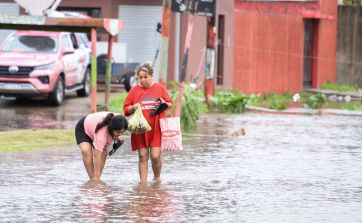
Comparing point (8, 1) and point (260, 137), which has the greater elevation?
point (8, 1)


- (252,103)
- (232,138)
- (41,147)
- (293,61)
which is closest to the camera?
(41,147)

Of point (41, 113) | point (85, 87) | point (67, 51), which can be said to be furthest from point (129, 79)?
point (41, 113)

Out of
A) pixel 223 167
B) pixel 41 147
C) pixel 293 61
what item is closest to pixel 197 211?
pixel 223 167

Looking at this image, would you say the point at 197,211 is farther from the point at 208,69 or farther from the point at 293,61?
the point at 293,61

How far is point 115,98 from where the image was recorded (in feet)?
91.3

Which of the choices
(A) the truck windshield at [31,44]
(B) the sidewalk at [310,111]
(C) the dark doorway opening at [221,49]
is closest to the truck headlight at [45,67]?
(A) the truck windshield at [31,44]

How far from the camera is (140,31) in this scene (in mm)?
32438

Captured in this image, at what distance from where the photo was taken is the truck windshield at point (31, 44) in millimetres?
26969

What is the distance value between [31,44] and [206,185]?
46.4ft

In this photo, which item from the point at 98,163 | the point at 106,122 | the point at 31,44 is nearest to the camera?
the point at 106,122

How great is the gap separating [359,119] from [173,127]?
43.2 ft

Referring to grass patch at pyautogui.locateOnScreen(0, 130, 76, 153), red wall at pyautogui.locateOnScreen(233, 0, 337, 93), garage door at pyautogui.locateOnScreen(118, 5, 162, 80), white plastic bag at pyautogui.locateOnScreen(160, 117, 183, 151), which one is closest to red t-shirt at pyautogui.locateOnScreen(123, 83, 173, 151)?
white plastic bag at pyautogui.locateOnScreen(160, 117, 183, 151)

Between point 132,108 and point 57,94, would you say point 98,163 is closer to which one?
point 132,108

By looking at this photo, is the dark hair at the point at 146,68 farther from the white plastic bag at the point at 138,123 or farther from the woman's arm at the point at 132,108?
the white plastic bag at the point at 138,123
